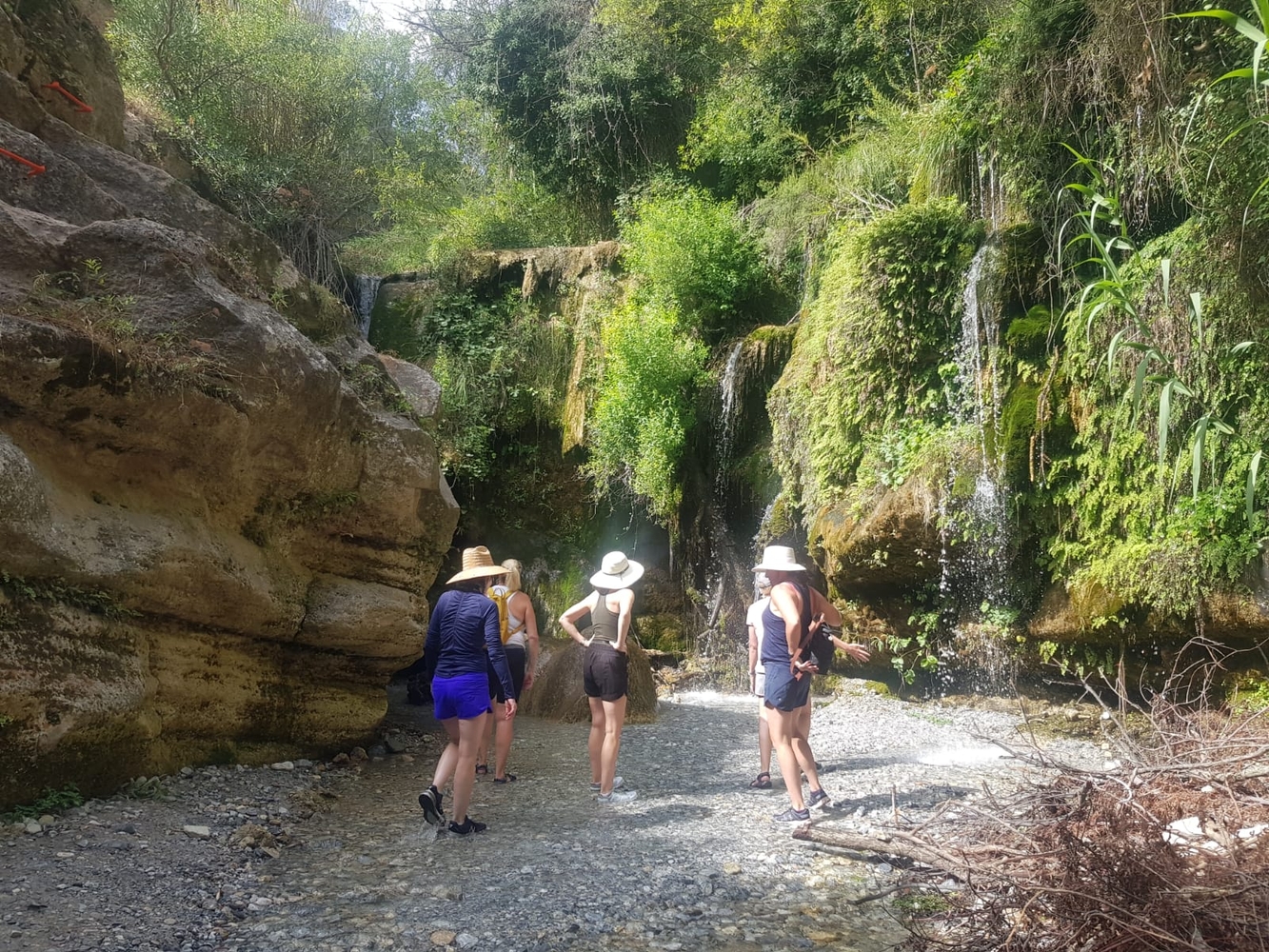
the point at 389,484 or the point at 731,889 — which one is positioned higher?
the point at 389,484

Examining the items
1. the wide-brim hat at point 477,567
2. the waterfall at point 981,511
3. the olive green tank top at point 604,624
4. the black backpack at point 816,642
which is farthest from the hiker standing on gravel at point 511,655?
the waterfall at point 981,511

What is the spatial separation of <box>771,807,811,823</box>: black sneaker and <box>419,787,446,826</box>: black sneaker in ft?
6.88

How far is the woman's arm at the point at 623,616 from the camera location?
5.84 metres

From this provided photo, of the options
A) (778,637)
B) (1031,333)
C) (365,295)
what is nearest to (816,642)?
(778,637)

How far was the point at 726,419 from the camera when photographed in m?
A: 13.4

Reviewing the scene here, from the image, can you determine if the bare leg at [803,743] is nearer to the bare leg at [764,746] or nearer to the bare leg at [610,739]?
the bare leg at [764,746]

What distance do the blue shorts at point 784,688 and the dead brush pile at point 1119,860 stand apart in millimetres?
1344

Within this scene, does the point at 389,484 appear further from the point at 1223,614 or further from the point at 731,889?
the point at 1223,614

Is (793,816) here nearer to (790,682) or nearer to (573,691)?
(790,682)

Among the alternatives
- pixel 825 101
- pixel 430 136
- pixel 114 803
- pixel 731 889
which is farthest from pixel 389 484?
pixel 430 136

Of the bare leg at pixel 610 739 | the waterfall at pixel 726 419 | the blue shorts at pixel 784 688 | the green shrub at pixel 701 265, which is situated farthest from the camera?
the green shrub at pixel 701 265

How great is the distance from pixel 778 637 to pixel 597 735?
5.29 feet

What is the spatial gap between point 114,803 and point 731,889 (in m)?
3.64

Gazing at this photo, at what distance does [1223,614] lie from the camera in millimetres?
7312
